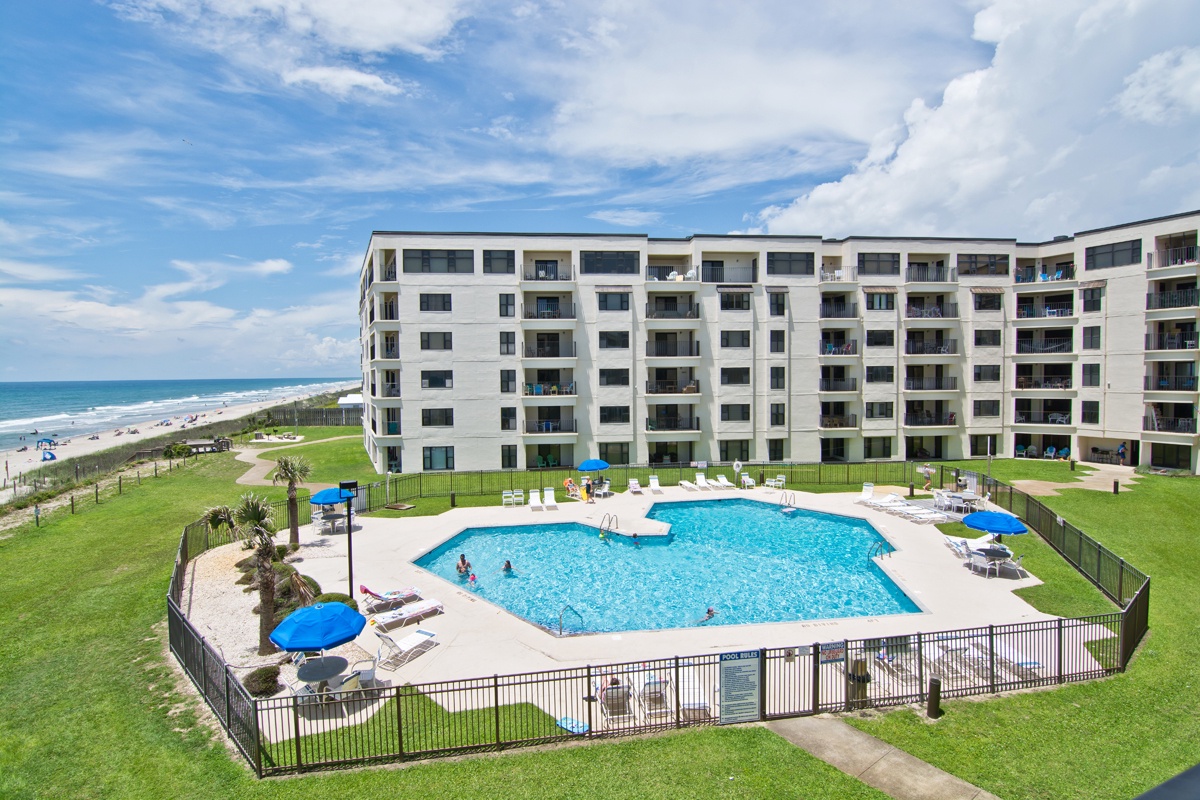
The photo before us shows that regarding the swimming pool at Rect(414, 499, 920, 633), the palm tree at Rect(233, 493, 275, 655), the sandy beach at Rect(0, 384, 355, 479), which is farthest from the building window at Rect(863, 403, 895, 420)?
the sandy beach at Rect(0, 384, 355, 479)

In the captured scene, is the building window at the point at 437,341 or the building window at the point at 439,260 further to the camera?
the building window at the point at 437,341

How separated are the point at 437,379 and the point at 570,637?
27.7 metres

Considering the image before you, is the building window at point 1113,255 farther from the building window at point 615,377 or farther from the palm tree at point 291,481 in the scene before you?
the palm tree at point 291,481

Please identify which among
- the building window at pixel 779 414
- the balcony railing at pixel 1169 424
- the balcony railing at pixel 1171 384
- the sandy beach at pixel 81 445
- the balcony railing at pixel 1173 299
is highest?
the balcony railing at pixel 1173 299

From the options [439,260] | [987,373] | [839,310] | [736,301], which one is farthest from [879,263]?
[439,260]

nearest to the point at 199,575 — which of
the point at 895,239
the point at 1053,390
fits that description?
the point at 895,239

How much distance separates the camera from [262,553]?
15.0m

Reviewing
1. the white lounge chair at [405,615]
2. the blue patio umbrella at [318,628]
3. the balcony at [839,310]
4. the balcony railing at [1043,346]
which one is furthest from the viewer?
the balcony at [839,310]

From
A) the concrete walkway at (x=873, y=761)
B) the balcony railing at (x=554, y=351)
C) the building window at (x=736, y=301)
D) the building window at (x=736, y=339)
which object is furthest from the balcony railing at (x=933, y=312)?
the concrete walkway at (x=873, y=761)

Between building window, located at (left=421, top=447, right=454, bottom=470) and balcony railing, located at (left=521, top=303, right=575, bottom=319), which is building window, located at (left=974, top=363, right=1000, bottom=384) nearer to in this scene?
balcony railing, located at (left=521, top=303, right=575, bottom=319)

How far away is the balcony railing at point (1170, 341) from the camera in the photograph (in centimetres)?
3647

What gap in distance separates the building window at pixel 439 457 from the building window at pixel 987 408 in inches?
1616

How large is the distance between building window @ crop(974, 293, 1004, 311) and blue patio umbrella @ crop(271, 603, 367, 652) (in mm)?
48949

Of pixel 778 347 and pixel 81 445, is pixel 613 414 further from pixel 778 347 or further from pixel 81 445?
pixel 81 445
